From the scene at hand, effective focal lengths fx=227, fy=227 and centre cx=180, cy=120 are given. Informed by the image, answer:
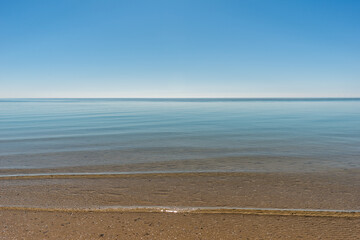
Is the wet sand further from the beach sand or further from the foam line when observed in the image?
the foam line

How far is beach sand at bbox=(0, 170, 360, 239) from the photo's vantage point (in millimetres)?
4012

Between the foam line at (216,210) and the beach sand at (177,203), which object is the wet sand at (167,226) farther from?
the foam line at (216,210)

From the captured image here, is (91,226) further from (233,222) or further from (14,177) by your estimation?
(14,177)

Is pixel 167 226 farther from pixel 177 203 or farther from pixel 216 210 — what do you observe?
pixel 216 210

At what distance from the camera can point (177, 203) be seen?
518cm

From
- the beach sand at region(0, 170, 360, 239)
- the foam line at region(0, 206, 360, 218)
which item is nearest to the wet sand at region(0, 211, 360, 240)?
the beach sand at region(0, 170, 360, 239)

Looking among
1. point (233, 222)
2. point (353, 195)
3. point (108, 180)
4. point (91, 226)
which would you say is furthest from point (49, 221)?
point (353, 195)

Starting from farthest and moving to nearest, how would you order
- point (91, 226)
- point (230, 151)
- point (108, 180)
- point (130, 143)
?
point (130, 143) → point (230, 151) → point (108, 180) → point (91, 226)

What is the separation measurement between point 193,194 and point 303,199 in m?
2.59

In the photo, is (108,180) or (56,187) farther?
(108,180)

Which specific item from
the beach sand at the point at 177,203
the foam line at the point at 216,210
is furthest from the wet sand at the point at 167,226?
the foam line at the point at 216,210

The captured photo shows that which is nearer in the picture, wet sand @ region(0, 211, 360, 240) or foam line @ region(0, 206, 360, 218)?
wet sand @ region(0, 211, 360, 240)

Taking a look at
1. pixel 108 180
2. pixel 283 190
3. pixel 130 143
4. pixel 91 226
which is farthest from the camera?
pixel 130 143

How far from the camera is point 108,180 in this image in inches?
267
